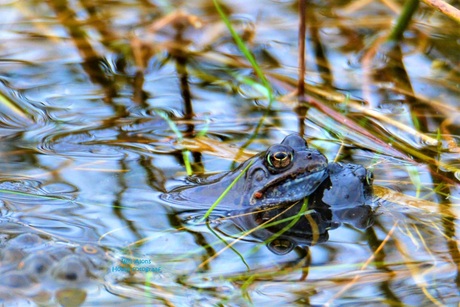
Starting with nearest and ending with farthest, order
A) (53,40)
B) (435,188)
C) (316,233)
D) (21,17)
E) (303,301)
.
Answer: (303,301) → (316,233) → (435,188) → (53,40) → (21,17)

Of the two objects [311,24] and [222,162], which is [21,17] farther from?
[222,162]

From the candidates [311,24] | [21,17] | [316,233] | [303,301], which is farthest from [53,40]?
[303,301]

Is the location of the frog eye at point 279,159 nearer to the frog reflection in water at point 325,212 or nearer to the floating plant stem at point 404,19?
the frog reflection in water at point 325,212

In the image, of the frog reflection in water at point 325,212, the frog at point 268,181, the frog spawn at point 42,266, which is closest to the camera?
the frog spawn at point 42,266

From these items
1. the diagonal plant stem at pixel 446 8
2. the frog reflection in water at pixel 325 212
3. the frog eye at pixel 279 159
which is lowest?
the frog reflection in water at pixel 325 212

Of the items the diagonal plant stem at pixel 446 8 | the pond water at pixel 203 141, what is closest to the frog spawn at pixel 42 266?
the pond water at pixel 203 141

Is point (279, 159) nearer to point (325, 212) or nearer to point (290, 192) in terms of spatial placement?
point (290, 192)

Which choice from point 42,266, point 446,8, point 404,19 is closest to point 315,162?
point 446,8
